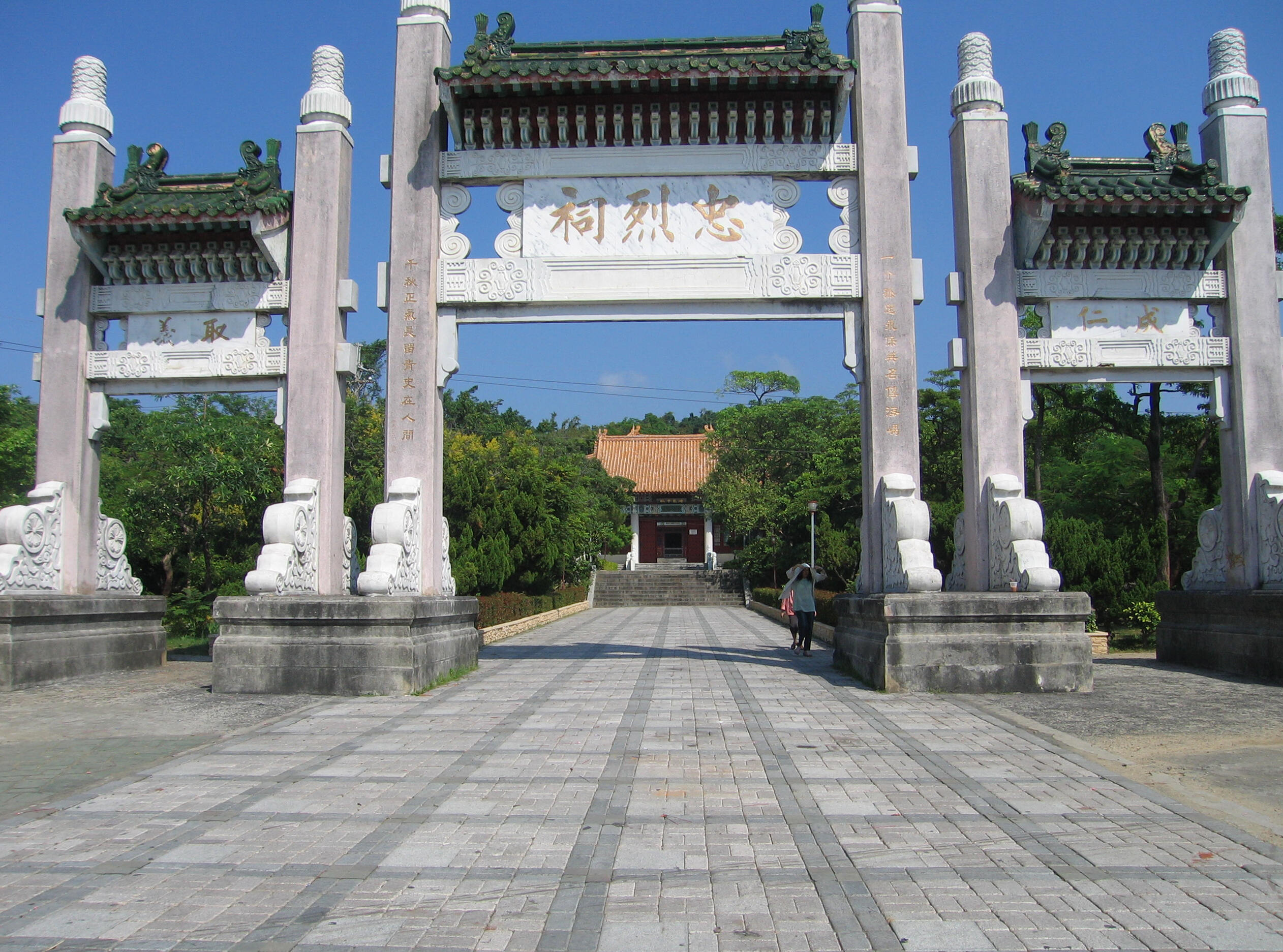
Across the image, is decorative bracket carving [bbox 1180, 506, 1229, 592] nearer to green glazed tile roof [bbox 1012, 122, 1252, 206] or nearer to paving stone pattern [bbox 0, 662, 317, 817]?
green glazed tile roof [bbox 1012, 122, 1252, 206]

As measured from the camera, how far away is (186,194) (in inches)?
404

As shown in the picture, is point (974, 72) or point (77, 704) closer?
point (77, 704)

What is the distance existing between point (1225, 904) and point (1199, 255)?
8.09m

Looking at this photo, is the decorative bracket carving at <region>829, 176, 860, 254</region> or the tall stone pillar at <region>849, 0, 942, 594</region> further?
the decorative bracket carving at <region>829, 176, 860, 254</region>

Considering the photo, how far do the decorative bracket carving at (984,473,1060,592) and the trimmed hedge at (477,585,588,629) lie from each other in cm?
629

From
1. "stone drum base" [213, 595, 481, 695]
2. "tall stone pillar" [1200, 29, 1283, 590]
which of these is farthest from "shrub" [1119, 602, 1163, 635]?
"stone drum base" [213, 595, 481, 695]

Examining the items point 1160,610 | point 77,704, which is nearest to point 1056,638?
point 1160,610

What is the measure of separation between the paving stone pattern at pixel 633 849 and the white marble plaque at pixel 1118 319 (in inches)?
180

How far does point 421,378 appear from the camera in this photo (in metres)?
9.59

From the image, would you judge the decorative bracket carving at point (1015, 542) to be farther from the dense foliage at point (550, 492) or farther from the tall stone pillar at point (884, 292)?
the dense foliage at point (550, 492)

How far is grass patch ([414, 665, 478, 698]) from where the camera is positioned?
28.3 ft

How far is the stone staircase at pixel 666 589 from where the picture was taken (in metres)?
34.9

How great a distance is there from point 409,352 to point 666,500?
34878 mm

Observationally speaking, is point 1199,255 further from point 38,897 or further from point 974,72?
point 38,897
